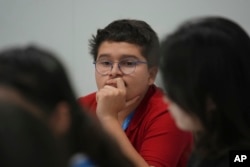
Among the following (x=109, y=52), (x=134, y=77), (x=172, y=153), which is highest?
(x=109, y=52)

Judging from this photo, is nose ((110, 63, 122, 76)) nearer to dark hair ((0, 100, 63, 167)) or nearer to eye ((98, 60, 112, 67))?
eye ((98, 60, 112, 67))

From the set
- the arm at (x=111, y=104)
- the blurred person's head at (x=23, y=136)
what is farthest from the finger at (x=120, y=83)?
the blurred person's head at (x=23, y=136)

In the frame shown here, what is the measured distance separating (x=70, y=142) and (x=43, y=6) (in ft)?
5.61

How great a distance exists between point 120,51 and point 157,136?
1.16 ft

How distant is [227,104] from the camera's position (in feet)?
2.95

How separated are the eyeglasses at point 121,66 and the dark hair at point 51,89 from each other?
2.79 feet

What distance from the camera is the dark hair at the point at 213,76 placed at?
0.88 meters

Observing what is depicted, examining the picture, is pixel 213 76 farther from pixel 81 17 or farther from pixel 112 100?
pixel 81 17

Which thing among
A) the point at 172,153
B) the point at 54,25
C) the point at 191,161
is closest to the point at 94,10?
the point at 54,25

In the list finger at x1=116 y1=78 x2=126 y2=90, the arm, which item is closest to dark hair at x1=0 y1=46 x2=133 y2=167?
the arm

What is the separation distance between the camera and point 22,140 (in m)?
0.43

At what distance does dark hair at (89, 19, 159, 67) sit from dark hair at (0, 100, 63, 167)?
1023mm

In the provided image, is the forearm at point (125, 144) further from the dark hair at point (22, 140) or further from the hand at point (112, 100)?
the dark hair at point (22, 140)

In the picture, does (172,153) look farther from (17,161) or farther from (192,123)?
(17,161)
